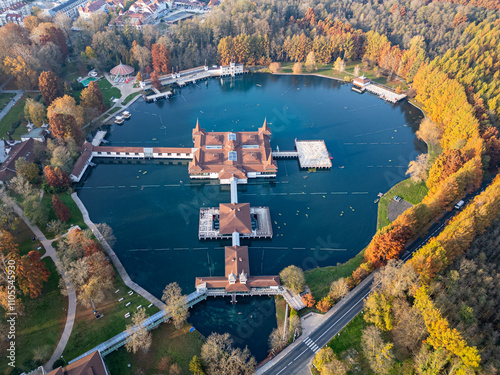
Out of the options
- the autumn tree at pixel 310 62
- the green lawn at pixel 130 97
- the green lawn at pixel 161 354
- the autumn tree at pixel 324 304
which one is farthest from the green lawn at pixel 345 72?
the green lawn at pixel 161 354

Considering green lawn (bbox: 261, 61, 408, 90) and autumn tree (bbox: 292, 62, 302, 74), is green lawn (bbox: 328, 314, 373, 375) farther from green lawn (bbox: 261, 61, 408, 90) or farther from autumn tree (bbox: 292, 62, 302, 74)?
autumn tree (bbox: 292, 62, 302, 74)

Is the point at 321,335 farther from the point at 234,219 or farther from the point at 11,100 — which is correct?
the point at 11,100

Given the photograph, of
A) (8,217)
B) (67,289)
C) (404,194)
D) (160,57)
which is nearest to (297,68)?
(160,57)

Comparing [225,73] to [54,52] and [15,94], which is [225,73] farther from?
[15,94]

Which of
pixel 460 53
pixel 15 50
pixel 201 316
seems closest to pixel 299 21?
pixel 460 53

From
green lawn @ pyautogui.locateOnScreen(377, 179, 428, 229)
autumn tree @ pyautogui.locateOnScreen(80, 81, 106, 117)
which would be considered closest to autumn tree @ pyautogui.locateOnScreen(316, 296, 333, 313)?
green lawn @ pyautogui.locateOnScreen(377, 179, 428, 229)

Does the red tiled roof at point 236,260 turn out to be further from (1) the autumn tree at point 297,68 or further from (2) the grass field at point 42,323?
(1) the autumn tree at point 297,68
